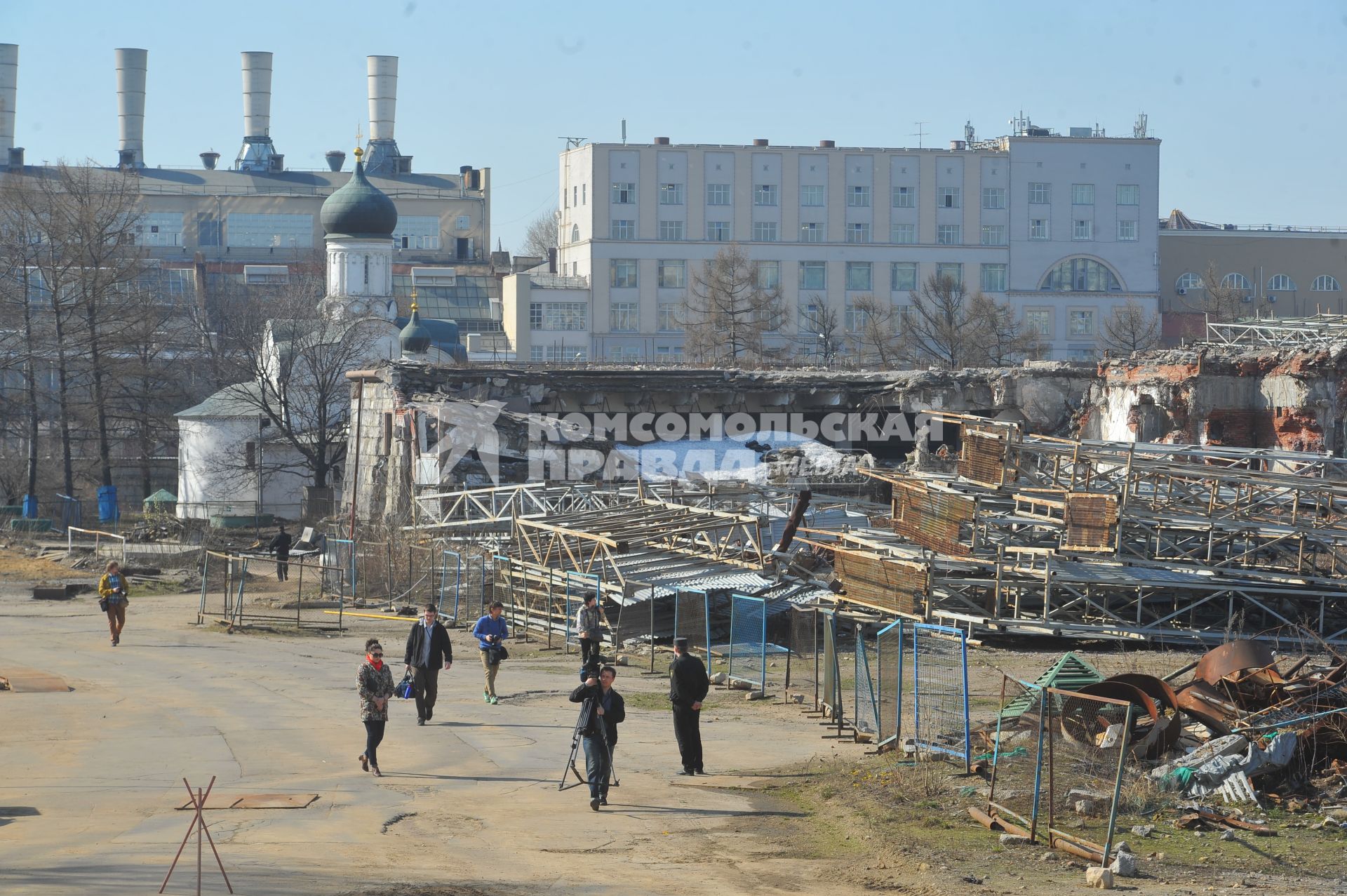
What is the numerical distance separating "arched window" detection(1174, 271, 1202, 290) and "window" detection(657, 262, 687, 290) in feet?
97.2

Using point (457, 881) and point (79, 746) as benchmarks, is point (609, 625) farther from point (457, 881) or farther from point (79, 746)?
point (457, 881)

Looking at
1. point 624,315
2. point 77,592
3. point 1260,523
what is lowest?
point 77,592

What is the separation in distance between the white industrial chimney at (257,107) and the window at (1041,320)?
57411 mm

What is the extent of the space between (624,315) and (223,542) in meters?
49.3

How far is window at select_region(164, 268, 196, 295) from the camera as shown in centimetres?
9269

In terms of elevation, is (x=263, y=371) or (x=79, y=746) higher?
(x=263, y=371)

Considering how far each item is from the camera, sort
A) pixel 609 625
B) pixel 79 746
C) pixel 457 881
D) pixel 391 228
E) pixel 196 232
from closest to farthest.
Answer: pixel 457 881 → pixel 79 746 → pixel 609 625 → pixel 391 228 → pixel 196 232

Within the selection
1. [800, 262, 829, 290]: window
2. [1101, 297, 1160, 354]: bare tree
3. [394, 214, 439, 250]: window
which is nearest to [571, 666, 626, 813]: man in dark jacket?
[1101, 297, 1160, 354]: bare tree

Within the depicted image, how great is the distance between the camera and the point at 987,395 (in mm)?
41438

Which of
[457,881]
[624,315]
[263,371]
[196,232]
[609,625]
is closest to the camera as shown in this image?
[457,881]

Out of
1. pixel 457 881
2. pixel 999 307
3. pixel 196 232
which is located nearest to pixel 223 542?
pixel 457 881

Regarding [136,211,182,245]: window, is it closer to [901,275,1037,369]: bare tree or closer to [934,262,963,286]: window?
[934,262,963,286]: window

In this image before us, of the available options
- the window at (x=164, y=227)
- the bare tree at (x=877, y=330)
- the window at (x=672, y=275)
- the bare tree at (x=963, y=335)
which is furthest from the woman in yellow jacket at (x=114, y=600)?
Result: the window at (x=164, y=227)

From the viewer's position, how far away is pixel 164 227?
10106 centimetres
